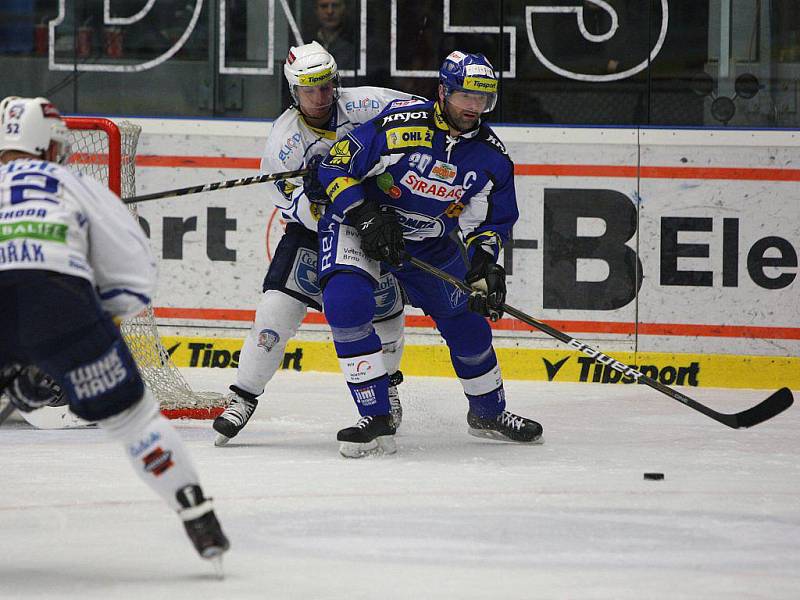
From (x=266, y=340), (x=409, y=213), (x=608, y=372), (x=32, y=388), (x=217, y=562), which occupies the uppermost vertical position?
(x=409, y=213)

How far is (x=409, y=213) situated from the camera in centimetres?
417

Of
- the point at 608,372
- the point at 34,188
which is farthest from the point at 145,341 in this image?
the point at 34,188

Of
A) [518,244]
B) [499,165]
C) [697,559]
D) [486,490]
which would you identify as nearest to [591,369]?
[518,244]

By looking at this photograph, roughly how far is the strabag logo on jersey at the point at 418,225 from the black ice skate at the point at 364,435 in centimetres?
56

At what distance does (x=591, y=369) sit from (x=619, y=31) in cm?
136

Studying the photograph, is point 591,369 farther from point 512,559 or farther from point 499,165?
point 512,559

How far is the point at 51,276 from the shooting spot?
101 inches

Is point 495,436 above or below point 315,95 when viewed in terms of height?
below

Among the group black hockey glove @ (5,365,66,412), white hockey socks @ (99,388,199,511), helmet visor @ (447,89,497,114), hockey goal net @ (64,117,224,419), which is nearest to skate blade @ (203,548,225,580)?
white hockey socks @ (99,388,199,511)

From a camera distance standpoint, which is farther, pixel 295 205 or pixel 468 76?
pixel 295 205

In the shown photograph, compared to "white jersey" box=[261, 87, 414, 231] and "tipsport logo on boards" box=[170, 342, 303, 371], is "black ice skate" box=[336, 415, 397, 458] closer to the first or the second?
"white jersey" box=[261, 87, 414, 231]

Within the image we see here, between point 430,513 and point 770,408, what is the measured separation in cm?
114

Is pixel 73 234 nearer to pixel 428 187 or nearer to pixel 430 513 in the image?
pixel 430 513

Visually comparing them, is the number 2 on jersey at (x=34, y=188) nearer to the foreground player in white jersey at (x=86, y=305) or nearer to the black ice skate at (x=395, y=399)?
the foreground player in white jersey at (x=86, y=305)
